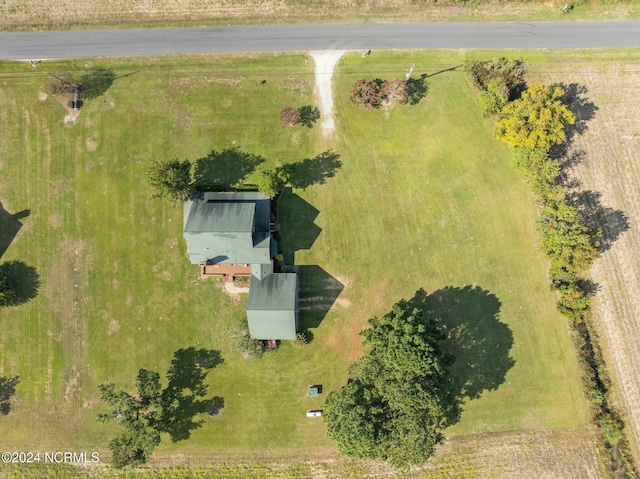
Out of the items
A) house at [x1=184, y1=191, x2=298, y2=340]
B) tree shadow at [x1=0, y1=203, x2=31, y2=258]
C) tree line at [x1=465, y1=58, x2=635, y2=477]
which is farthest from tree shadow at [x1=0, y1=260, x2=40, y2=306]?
tree line at [x1=465, y1=58, x2=635, y2=477]

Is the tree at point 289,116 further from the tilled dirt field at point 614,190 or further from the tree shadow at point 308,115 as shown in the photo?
the tilled dirt field at point 614,190

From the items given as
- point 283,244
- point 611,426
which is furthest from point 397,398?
point 611,426

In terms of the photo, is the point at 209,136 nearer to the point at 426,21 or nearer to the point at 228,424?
the point at 426,21

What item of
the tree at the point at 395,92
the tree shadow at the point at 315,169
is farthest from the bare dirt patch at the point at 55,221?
the tree at the point at 395,92

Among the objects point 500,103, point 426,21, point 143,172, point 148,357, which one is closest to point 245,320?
point 148,357

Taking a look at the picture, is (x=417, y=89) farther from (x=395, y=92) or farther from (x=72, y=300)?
(x=72, y=300)

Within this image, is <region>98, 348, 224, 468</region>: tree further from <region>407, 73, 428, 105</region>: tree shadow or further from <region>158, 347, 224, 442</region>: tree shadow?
<region>407, 73, 428, 105</region>: tree shadow

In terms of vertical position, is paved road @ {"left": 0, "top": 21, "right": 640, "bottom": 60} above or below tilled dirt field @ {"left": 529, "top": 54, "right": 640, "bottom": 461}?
above
